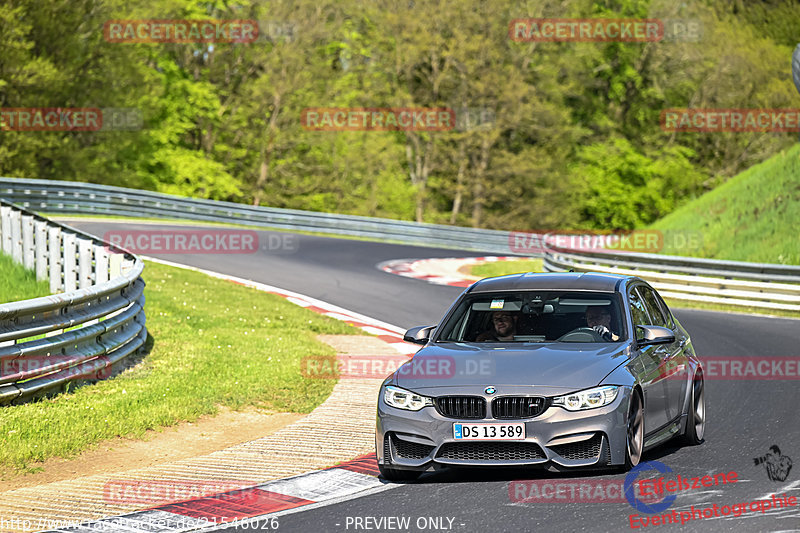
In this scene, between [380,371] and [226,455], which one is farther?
[380,371]

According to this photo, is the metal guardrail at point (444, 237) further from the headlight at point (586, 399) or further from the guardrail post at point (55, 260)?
the headlight at point (586, 399)

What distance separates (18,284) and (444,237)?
2304 cm

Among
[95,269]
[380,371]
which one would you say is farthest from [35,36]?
[380,371]

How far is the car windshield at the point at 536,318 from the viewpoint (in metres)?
8.42

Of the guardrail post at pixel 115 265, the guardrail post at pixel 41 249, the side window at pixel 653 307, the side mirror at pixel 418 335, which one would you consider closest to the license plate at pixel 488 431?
the side mirror at pixel 418 335

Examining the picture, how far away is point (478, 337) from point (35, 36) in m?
41.3

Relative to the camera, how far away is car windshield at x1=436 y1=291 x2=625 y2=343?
27.6 ft

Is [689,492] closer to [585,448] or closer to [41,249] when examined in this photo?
[585,448]

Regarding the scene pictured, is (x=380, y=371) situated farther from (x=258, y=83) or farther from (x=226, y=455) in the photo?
(x=258, y=83)

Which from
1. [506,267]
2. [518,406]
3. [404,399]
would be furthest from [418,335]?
[506,267]

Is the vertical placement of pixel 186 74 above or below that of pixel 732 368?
above

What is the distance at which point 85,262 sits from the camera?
15477mm

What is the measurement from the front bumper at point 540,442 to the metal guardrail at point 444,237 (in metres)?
14.8

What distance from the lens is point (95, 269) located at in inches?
603
